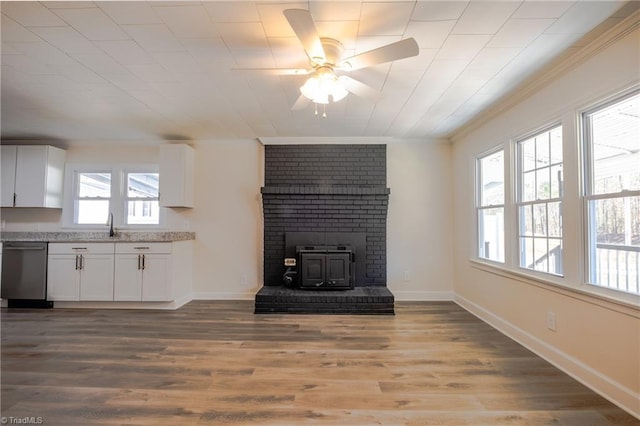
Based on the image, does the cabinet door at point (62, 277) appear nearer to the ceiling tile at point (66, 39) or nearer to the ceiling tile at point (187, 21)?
the ceiling tile at point (66, 39)

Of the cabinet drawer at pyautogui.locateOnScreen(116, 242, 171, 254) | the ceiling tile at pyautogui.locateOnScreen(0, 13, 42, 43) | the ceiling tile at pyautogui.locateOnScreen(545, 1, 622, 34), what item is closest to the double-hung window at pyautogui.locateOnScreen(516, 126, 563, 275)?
the ceiling tile at pyautogui.locateOnScreen(545, 1, 622, 34)

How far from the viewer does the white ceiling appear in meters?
1.71

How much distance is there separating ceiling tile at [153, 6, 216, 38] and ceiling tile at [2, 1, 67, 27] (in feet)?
2.19

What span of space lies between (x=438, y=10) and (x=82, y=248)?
15.3 feet

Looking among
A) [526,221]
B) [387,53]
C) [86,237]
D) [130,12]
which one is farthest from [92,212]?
[526,221]

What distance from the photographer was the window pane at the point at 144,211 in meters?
4.45

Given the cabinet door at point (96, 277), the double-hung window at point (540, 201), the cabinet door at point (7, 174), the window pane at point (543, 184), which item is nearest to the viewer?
the double-hung window at point (540, 201)

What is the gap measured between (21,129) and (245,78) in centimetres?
362

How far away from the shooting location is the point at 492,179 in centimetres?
350

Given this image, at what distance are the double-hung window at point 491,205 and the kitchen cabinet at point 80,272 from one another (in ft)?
15.6

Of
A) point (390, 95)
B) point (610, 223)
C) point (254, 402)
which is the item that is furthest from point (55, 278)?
point (610, 223)

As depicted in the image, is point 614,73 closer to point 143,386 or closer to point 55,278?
point 143,386

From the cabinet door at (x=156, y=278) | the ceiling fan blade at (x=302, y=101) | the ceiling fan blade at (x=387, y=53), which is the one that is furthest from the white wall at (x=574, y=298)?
the cabinet door at (x=156, y=278)

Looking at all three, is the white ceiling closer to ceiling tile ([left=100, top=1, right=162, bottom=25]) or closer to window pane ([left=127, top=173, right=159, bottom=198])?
ceiling tile ([left=100, top=1, right=162, bottom=25])
